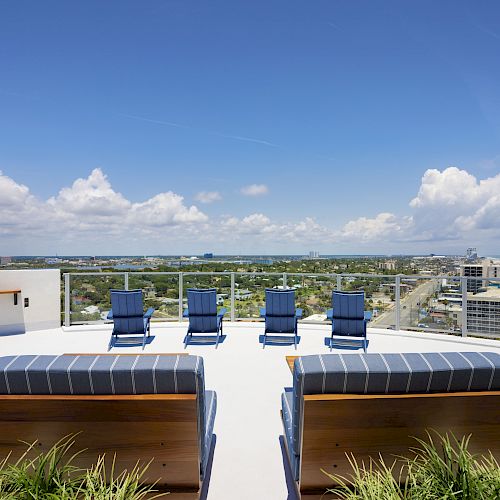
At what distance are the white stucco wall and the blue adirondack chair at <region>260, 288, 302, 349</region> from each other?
4750 millimetres

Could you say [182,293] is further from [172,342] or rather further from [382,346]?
[382,346]

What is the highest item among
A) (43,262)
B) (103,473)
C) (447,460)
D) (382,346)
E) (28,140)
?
(28,140)

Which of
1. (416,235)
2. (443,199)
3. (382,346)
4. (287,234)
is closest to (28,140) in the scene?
(287,234)

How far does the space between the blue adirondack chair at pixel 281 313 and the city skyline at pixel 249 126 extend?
A: 221 inches

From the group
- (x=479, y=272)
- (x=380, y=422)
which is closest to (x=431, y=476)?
(x=380, y=422)

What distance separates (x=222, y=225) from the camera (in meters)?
18.8

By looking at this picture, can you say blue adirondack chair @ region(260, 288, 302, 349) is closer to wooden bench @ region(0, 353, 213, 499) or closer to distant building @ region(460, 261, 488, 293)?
distant building @ region(460, 261, 488, 293)

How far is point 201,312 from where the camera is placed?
245 inches

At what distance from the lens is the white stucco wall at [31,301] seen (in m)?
7.17

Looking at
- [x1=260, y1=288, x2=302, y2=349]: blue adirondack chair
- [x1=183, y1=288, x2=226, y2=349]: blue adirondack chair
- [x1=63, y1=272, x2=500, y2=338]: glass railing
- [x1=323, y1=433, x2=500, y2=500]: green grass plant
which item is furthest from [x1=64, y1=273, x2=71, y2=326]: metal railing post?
[x1=323, y1=433, x2=500, y2=500]: green grass plant

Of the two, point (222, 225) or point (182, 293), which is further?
point (222, 225)

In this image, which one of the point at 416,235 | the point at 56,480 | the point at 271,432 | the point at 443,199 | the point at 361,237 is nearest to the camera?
the point at 56,480

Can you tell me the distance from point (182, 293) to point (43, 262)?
130 inches

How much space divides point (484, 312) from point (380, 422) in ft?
20.4
